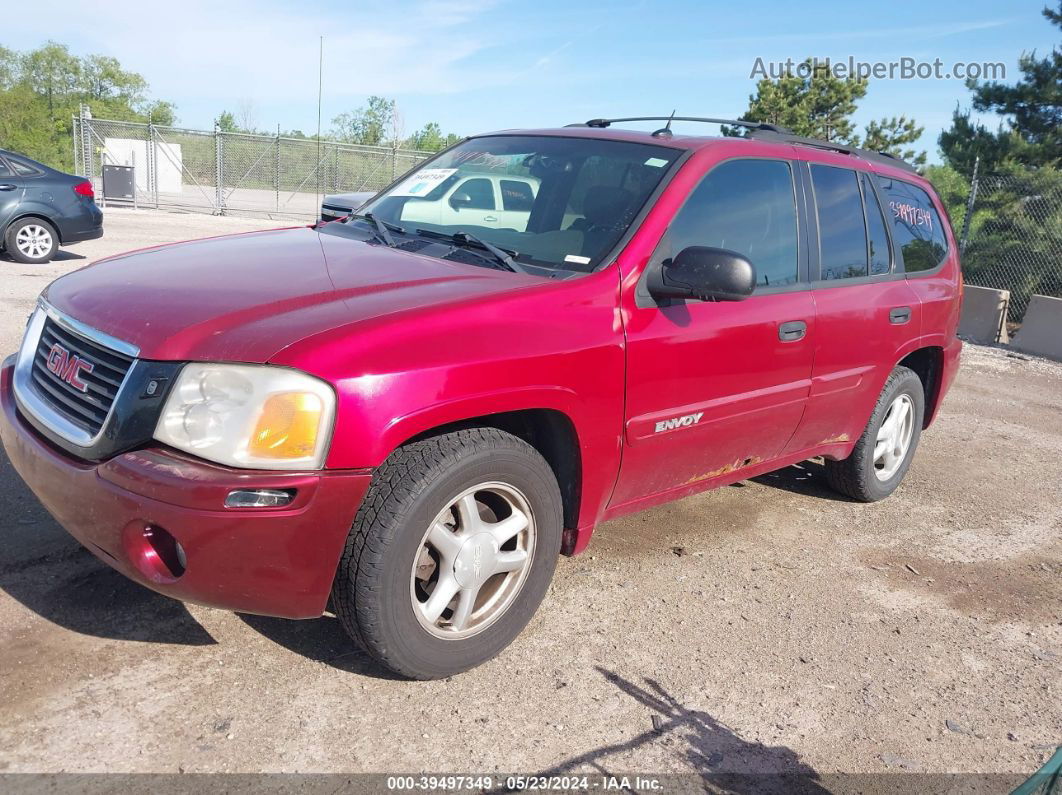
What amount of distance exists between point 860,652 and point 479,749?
1647 millimetres

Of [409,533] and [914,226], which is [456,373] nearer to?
[409,533]

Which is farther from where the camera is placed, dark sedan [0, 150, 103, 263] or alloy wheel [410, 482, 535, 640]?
dark sedan [0, 150, 103, 263]

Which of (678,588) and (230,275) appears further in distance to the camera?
(678,588)

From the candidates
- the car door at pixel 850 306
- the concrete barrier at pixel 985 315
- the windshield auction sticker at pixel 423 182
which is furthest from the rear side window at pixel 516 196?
the concrete barrier at pixel 985 315

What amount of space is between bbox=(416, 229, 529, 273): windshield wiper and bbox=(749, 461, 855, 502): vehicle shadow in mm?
2502

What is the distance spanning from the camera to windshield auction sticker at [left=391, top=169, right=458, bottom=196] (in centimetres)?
420

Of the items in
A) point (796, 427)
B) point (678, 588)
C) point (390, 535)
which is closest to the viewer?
point (390, 535)

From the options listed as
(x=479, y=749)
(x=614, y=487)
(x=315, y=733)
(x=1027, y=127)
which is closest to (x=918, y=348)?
(x=614, y=487)

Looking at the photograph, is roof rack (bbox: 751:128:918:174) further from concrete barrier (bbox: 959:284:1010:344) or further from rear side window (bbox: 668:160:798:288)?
concrete barrier (bbox: 959:284:1010:344)

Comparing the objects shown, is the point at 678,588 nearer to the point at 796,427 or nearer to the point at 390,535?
the point at 796,427

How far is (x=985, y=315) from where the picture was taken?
12.0 meters

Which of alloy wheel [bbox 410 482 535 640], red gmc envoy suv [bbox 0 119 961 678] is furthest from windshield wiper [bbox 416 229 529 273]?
alloy wheel [bbox 410 482 535 640]

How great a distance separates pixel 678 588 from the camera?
150 inches

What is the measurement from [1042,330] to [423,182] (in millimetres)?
9866
